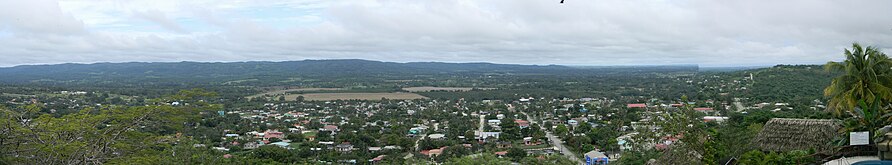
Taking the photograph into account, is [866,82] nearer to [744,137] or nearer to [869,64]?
[869,64]

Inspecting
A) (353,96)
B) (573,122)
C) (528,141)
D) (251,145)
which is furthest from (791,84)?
(353,96)

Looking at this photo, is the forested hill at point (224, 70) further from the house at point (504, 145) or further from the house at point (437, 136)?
the house at point (504, 145)

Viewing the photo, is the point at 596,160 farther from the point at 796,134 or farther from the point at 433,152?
the point at 796,134

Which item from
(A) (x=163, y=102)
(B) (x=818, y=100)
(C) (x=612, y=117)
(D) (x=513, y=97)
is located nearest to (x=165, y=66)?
(D) (x=513, y=97)

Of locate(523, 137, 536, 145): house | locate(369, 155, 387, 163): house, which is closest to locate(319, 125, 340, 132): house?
locate(523, 137, 536, 145): house

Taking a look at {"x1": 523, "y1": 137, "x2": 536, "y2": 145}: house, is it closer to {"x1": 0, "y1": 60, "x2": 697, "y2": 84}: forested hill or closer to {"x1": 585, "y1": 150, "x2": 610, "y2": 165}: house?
{"x1": 585, "y1": 150, "x2": 610, "y2": 165}: house

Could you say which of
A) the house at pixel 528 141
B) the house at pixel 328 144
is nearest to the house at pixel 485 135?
the house at pixel 528 141
